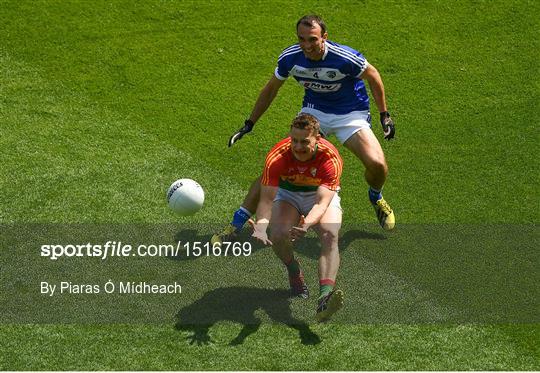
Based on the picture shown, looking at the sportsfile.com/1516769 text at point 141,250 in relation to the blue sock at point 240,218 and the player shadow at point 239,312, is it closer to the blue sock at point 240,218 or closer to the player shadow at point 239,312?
the blue sock at point 240,218

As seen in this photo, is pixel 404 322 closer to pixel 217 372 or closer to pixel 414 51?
pixel 217 372

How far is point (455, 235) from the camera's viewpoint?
37.5 feet

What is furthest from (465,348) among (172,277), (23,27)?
(23,27)

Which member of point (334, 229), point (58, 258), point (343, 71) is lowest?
point (58, 258)

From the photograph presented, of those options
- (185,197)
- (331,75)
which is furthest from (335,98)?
(185,197)

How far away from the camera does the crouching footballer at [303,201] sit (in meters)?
9.77

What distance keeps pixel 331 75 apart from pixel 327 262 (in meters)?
2.30

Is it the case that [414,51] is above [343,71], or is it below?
below

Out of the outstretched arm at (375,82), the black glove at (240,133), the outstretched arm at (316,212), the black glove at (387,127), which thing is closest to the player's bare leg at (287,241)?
the outstretched arm at (316,212)

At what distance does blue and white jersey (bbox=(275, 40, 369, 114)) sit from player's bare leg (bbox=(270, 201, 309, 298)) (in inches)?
64.6

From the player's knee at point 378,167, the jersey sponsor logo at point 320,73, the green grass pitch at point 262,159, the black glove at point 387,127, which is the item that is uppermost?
the jersey sponsor logo at point 320,73

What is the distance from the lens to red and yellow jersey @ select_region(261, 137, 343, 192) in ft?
33.1

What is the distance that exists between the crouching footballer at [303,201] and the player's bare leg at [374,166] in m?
1.04

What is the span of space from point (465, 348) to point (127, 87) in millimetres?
6239
